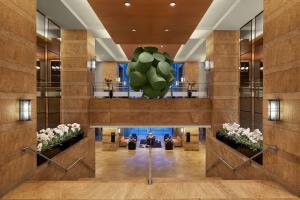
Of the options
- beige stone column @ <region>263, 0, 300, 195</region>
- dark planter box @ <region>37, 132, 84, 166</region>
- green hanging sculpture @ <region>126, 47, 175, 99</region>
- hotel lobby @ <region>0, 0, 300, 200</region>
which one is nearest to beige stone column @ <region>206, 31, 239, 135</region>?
hotel lobby @ <region>0, 0, 300, 200</region>

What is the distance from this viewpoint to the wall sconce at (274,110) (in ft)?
17.8

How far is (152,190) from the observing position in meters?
5.14

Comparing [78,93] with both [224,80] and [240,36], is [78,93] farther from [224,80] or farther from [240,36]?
[240,36]

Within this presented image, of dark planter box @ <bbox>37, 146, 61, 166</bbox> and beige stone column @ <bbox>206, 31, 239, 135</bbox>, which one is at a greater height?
beige stone column @ <bbox>206, 31, 239, 135</bbox>

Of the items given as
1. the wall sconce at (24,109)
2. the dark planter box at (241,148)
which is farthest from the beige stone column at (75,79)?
the wall sconce at (24,109)

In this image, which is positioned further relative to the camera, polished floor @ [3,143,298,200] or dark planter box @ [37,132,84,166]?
dark planter box @ [37,132,84,166]

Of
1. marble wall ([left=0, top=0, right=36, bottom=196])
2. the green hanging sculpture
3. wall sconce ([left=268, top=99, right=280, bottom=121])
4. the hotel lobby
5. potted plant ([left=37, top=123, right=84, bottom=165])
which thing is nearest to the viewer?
marble wall ([left=0, top=0, right=36, bottom=196])

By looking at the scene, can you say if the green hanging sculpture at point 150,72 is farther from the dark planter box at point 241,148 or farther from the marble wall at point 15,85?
the marble wall at point 15,85

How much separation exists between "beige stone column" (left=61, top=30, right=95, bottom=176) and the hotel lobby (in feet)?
0.15

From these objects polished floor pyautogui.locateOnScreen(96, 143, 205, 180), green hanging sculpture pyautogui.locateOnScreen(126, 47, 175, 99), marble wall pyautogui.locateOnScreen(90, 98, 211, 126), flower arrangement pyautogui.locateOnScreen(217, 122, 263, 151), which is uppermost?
green hanging sculpture pyautogui.locateOnScreen(126, 47, 175, 99)

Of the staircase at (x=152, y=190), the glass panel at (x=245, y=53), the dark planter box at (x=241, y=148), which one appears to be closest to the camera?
the staircase at (x=152, y=190)

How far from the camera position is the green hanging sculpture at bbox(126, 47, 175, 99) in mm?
9672

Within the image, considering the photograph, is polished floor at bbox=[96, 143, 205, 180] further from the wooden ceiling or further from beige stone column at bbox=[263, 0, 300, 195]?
beige stone column at bbox=[263, 0, 300, 195]

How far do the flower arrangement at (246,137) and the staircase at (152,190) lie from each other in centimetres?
221
